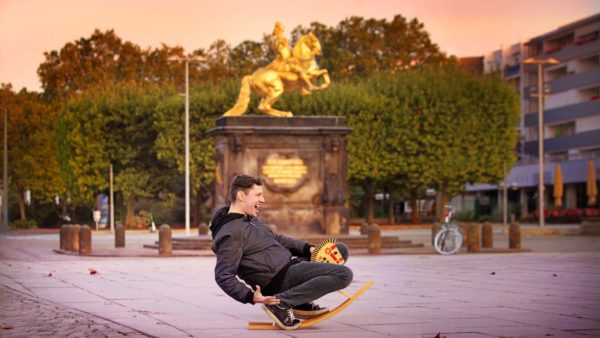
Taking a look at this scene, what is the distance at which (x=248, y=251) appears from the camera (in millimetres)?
11461

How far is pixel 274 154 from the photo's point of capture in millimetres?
34844

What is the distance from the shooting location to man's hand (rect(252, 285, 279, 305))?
11.0 meters

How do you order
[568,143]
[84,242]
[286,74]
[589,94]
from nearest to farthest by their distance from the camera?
[84,242] < [286,74] < [589,94] < [568,143]

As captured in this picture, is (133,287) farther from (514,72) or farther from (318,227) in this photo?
(514,72)

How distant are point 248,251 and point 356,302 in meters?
3.89

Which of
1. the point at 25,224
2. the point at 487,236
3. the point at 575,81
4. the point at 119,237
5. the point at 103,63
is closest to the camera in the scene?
the point at 487,236

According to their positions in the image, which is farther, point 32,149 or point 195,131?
point 32,149

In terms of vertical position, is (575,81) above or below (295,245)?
above

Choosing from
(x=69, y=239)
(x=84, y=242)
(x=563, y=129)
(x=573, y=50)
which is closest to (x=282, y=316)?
(x=84, y=242)

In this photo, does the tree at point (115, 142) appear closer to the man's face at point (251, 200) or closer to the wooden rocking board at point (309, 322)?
the wooden rocking board at point (309, 322)

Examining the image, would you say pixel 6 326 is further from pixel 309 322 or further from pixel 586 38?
pixel 586 38

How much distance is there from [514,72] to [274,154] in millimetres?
73320

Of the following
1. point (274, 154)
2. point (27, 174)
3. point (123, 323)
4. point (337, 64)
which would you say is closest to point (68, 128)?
point (27, 174)

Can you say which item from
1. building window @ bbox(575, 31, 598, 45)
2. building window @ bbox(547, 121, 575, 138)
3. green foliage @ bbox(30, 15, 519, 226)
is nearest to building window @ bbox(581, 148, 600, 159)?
building window @ bbox(547, 121, 575, 138)
